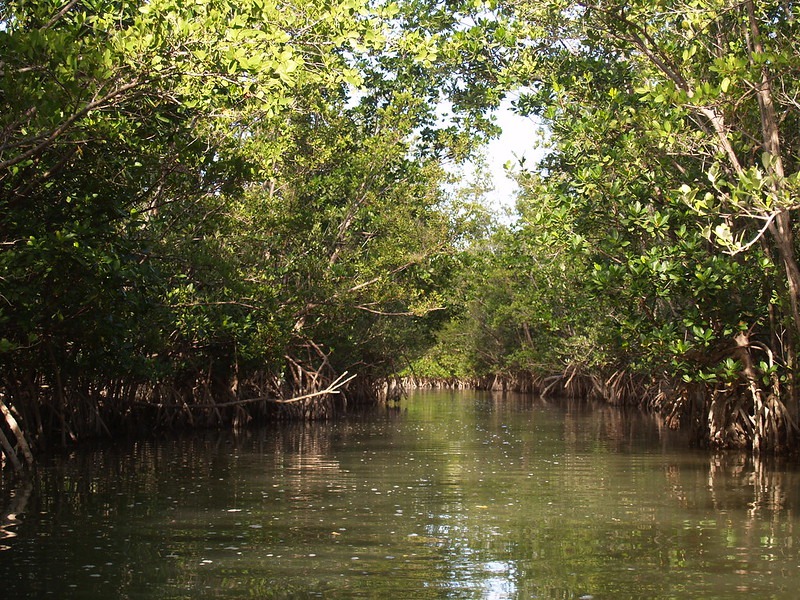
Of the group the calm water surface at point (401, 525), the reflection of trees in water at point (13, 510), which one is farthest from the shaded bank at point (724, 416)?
the reflection of trees in water at point (13, 510)

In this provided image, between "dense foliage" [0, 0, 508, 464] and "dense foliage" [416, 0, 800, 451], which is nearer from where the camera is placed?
"dense foliage" [0, 0, 508, 464]

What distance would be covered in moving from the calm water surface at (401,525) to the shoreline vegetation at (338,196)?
4.85 feet

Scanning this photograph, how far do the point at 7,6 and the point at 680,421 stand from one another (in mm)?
13404

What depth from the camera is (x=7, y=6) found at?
8.42 meters

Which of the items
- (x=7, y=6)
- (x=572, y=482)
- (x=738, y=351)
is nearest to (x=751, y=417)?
(x=738, y=351)

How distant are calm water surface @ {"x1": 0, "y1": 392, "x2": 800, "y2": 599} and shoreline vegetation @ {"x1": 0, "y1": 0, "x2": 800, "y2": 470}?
58.2 inches

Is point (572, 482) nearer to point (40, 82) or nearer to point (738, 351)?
point (738, 351)

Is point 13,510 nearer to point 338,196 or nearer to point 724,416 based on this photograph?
point 724,416

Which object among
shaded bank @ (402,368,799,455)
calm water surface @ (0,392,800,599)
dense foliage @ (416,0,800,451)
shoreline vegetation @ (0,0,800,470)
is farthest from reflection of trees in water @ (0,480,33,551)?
shaded bank @ (402,368,799,455)

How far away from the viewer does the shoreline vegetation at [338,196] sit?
8430 mm

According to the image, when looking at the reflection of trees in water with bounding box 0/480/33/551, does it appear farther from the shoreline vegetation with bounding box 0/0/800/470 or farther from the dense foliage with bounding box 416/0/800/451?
the dense foliage with bounding box 416/0/800/451

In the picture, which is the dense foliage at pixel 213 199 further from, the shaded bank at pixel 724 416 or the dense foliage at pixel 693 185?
the shaded bank at pixel 724 416

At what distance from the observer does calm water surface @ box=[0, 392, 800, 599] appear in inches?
235

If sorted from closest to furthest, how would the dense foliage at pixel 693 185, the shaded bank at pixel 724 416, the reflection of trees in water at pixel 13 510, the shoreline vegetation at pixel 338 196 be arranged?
the reflection of trees in water at pixel 13 510, the shoreline vegetation at pixel 338 196, the dense foliage at pixel 693 185, the shaded bank at pixel 724 416
